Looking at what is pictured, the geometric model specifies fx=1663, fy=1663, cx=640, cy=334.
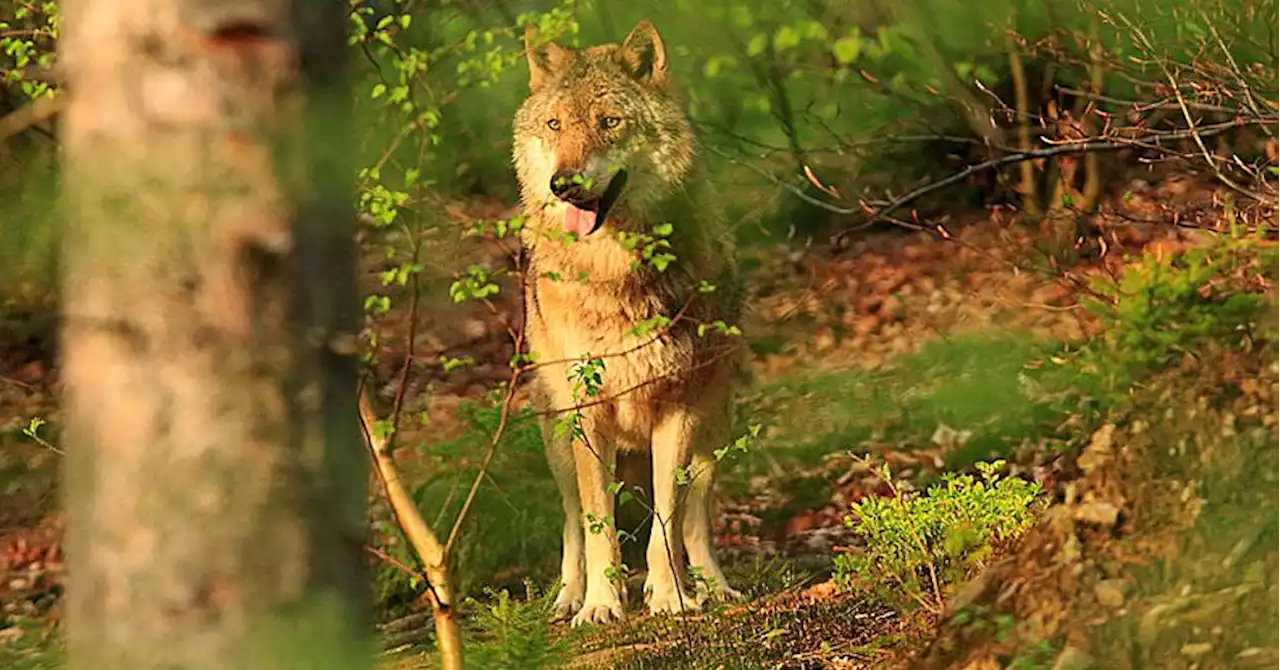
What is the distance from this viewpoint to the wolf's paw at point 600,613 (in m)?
7.00

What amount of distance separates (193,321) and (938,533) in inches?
142

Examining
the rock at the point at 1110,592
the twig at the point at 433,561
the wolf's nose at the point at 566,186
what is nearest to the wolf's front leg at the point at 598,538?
the wolf's nose at the point at 566,186

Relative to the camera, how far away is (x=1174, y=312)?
452cm

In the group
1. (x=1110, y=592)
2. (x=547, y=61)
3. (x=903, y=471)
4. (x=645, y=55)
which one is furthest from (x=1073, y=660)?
(x=903, y=471)

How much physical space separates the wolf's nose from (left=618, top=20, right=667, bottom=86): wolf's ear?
0.73 m

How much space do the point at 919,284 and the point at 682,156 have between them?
24.9 feet

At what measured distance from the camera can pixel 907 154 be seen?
1522 centimetres

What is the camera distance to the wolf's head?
7180 mm

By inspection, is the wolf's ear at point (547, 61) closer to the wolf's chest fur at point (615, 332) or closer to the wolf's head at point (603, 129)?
the wolf's head at point (603, 129)

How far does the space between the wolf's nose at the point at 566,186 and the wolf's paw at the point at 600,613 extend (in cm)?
172

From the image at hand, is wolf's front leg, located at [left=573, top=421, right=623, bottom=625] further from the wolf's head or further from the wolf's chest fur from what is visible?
the wolf's head

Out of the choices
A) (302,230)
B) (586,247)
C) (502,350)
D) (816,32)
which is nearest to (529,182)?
(586,247)

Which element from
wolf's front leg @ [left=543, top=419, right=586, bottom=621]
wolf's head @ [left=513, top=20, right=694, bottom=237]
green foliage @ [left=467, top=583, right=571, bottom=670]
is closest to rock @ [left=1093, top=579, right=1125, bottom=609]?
green foliage @ [left=467, top=583, right=571, bottom=670]

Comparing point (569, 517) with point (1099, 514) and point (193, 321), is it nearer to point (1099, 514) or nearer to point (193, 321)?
point (1099, 514)
